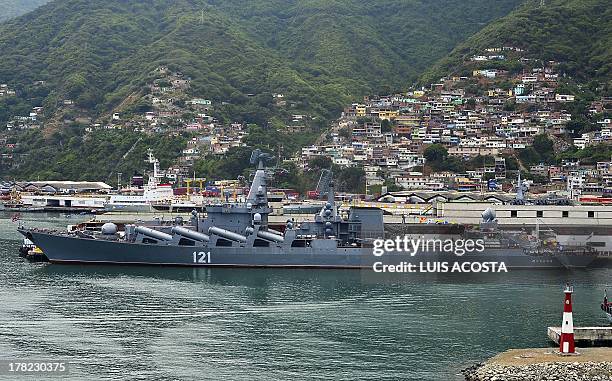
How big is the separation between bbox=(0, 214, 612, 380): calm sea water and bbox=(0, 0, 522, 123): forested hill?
217ft

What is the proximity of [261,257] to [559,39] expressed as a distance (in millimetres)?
65176

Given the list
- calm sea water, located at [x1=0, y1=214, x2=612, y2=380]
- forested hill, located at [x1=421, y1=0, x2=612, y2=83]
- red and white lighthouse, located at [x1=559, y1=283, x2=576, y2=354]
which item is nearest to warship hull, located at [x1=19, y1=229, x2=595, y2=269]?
calm sea water, located at [x1=0, y1=214, x2=612, y2=380]

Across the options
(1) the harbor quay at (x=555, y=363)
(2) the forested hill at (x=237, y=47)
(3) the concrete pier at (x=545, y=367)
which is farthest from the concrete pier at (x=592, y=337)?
(2) the forested hill at (x=237, y=47)

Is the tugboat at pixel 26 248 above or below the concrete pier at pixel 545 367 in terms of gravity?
above

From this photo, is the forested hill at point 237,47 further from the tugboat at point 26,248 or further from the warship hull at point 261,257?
the warship hull at point 261,257

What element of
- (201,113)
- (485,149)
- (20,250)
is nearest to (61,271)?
(20,250)

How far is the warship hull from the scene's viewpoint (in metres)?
45.4

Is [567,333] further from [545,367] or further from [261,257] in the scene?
[261,257]

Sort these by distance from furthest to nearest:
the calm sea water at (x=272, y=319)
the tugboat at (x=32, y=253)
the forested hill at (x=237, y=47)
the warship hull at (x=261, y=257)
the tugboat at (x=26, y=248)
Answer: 1. the forested hill at (x=237, y=47)
2. the tugboat at (x=26, y=248)
3. the tugboat at (x=32, y=253)
4. the warship hull at (x=261, y=257)
5. the calm sea water at (x=272, y=319)

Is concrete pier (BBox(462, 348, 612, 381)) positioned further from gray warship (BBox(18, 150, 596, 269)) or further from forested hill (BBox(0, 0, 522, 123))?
forested hill (BBox(0, 0, 522, 123))

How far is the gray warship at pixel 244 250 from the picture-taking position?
1788 inches

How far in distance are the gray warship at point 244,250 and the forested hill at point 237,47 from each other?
61402mm

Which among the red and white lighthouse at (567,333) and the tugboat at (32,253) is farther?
the tugboat at (32,253)

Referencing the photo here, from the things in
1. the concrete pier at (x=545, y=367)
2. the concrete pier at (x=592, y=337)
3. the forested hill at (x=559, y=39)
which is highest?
the forested hill at (x=559, y=39)
